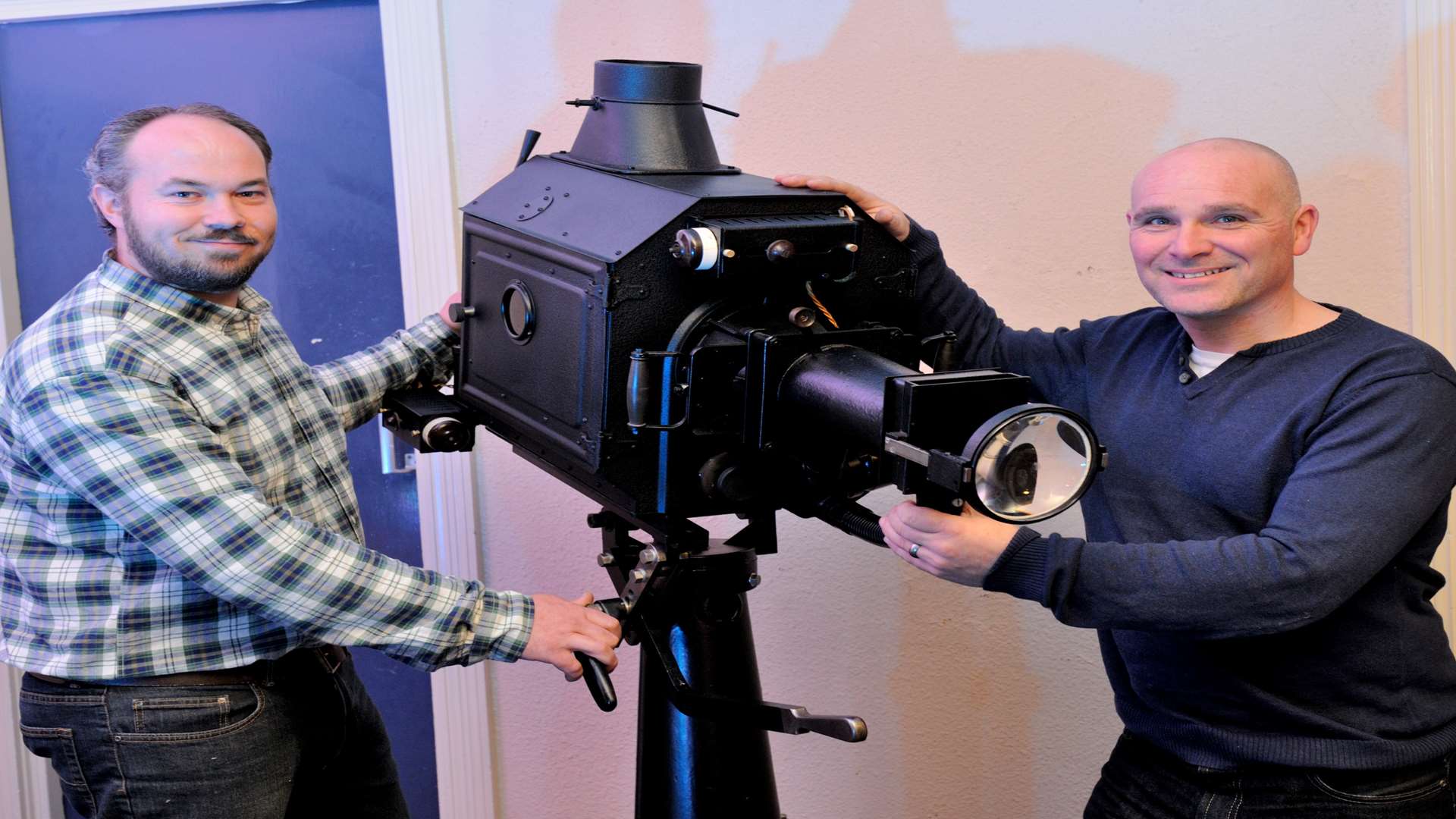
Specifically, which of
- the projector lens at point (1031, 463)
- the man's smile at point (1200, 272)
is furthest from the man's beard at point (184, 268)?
the man's smile at point (1200, 272)

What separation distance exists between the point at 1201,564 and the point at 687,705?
59 centimetres

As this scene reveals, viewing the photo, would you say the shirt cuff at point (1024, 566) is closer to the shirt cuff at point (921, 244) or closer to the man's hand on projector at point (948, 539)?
the man's hand on projector at point (948, 539)

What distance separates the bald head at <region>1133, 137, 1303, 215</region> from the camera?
155 cm

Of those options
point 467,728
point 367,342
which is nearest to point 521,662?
point 467,728

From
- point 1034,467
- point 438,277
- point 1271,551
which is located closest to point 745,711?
point 1034,467

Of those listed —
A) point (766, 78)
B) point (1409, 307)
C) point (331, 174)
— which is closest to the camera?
point (1409, 307)

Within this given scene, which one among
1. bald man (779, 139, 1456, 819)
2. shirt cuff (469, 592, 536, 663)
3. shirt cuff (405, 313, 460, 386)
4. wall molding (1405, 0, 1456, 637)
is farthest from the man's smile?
shirt cuff (405, 313, 460, 386)

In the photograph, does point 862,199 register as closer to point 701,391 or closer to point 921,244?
point 921,244

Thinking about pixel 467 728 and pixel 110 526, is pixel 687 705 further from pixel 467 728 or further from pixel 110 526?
pixel 467 728

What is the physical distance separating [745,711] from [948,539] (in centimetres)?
32

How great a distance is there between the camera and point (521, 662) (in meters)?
2.53

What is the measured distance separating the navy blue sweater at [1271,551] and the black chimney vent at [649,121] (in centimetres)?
61

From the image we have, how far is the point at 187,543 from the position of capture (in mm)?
1472

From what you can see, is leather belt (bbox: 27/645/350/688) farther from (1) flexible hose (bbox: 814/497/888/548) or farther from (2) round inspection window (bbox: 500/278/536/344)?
(1) flexible hose (bbox: 814/497/888/548)
